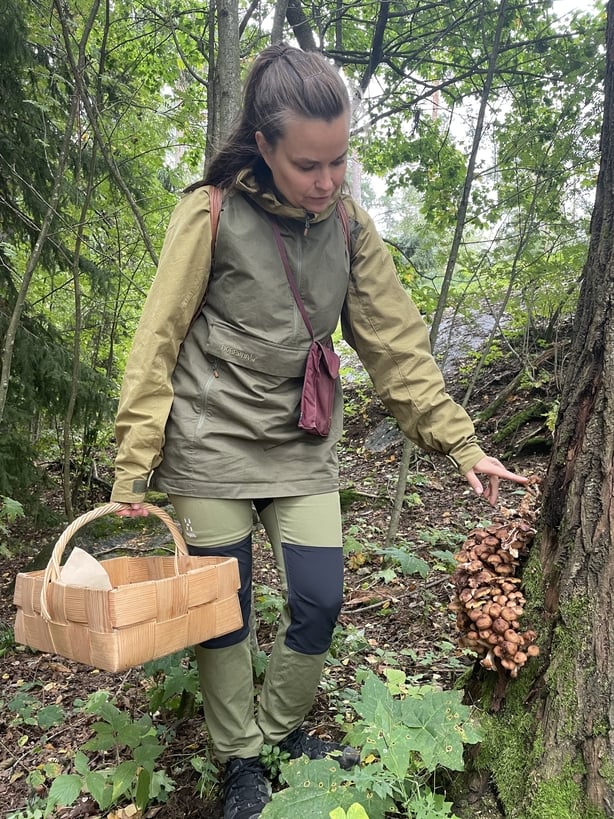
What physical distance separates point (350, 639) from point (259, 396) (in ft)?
5.47

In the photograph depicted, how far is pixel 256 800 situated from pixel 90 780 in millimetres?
535

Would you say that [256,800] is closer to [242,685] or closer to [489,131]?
[242,685]

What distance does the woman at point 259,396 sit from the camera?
5.88 ft

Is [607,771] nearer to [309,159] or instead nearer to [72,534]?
[72,534]

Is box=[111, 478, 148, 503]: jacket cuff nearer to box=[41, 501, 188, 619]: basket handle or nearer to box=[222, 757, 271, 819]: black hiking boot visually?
box=[41, 501, 188, 619]: basket handle

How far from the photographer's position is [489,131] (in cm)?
450

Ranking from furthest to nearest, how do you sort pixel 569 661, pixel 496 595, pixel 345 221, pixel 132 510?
pixel 345 221
pixel 132 510
pixel 496 595
pixel 569 661

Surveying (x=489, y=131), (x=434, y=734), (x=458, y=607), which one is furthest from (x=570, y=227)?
(x=434, y=734)

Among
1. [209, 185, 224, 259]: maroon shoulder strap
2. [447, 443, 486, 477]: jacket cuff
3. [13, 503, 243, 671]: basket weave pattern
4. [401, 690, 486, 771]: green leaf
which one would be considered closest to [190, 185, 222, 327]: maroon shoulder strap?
[209, 185, 224, 259]: maroon shoulder strap

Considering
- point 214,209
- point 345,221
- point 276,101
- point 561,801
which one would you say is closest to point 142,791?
point 561,801

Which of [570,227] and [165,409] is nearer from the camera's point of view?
[165,409]

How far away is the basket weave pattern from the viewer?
4.49 ft

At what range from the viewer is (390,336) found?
212cm

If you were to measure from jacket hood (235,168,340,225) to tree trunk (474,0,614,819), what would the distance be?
891 mm
